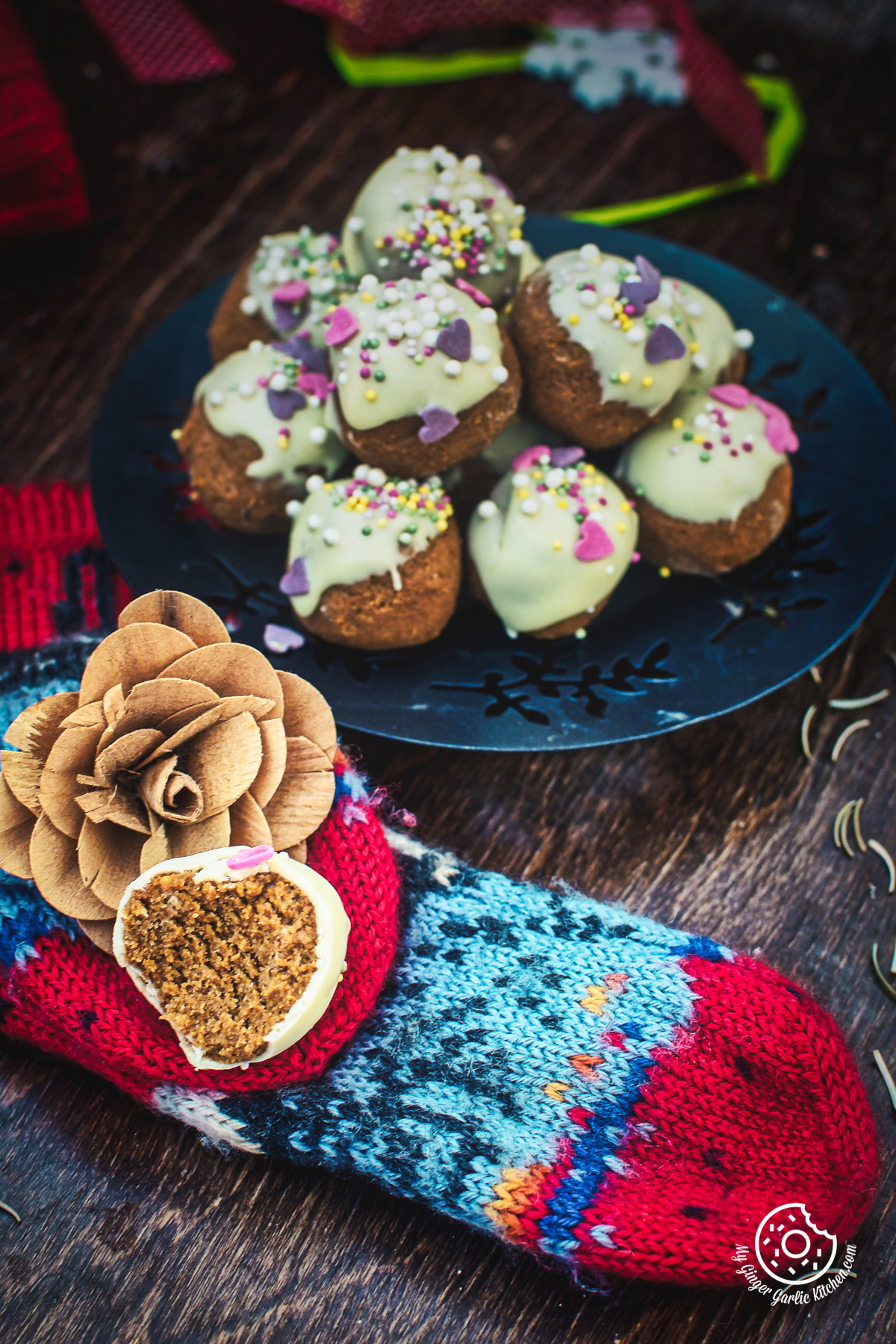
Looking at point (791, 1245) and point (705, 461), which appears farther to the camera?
point (705, 461)

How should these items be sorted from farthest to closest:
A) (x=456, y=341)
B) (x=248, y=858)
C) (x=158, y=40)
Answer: (x=158, y=40), (x=456, y=341), (x=248, y=858)

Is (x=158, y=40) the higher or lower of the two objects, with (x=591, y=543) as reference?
higher

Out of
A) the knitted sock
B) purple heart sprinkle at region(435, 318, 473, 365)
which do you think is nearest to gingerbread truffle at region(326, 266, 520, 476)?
purple heart sprinkle at region(435, 318, 473, 365)

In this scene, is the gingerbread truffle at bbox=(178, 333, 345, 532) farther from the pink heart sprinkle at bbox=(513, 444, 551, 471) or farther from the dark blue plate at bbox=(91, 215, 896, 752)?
the pink heart sprinkle at bbox=(513, 444, 551, 471)

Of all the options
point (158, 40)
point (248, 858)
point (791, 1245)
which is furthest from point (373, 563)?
point (158, 40)

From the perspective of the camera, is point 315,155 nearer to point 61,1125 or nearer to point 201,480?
point 201,480

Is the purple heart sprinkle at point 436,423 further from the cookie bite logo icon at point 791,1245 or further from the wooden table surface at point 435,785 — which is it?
the cookie bite logo icon at point 791,1245

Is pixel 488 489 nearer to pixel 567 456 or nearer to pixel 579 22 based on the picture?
pixel 567 456

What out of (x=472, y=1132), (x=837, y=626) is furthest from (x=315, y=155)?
(x=472, y=1132)
